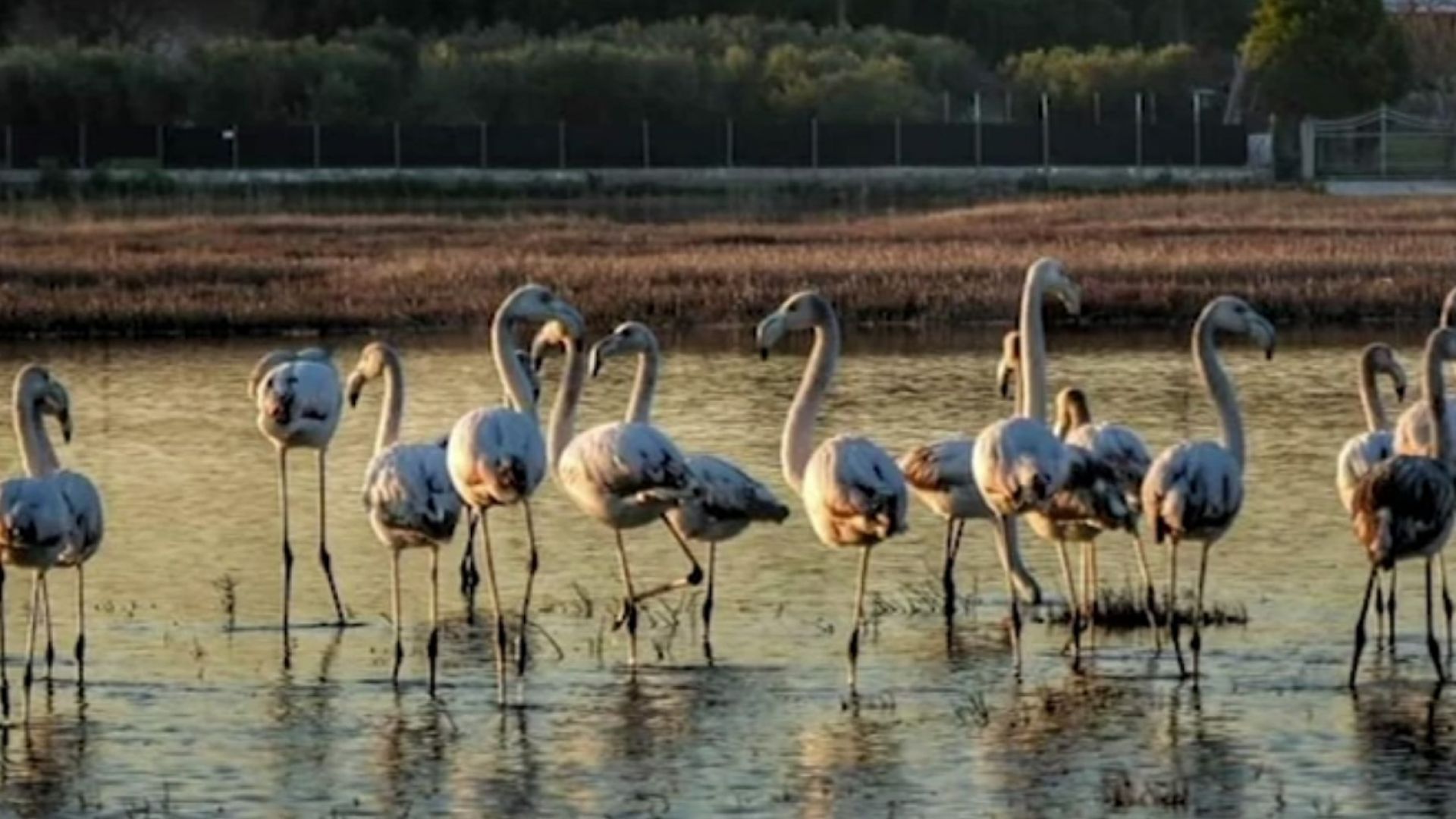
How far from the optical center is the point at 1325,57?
72250 mm

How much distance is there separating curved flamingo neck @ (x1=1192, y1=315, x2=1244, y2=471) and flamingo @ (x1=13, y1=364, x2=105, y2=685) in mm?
5040

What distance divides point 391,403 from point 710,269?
22.1 meters

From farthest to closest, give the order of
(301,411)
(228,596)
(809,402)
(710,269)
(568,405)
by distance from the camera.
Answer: (710,269) → (228,596) → (301,411) → (568,405) → (809,402)

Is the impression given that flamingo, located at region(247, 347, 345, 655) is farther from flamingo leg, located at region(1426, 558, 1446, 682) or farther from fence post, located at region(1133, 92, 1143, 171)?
fence post, located at region(1133, 92, 1143, 171)

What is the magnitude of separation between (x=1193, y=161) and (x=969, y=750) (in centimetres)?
5536

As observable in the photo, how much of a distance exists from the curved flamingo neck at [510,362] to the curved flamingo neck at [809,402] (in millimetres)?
1588

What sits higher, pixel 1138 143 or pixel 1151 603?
pixel 1138 143

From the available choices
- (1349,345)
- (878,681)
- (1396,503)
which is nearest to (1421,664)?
(1396,503)

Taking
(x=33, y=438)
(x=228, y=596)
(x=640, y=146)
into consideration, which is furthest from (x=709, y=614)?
(x=640, y=146)

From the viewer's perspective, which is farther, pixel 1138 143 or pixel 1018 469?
pixel 1138 143

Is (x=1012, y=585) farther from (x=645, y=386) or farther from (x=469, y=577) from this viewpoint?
(x=469, y=577)

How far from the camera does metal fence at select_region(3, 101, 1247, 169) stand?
68.9 m

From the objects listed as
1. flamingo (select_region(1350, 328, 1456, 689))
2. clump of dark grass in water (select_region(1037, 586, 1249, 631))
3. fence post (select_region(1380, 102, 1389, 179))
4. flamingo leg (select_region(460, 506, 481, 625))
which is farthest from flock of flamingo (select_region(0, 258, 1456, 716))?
fence post (select_region(1380, 102, 1389, 179))

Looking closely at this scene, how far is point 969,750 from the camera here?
46.5 ft
